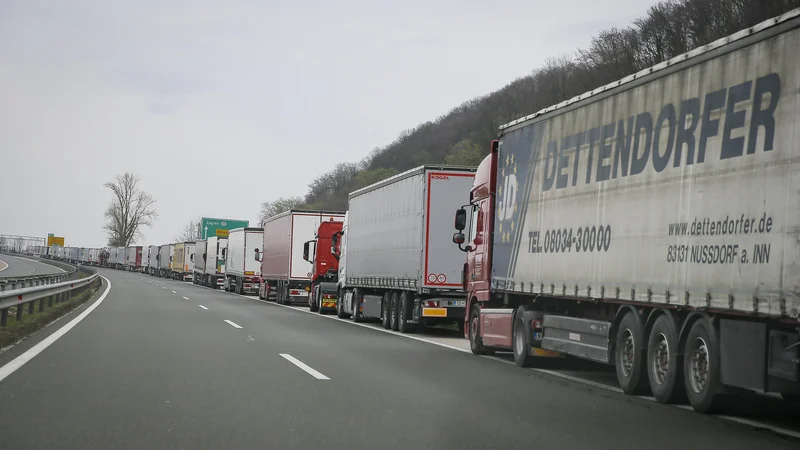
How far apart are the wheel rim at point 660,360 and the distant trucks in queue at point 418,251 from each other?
33.7ft

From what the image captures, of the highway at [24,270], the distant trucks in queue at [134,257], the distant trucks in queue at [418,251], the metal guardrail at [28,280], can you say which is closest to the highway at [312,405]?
the distant trucks in queue at [418,251]

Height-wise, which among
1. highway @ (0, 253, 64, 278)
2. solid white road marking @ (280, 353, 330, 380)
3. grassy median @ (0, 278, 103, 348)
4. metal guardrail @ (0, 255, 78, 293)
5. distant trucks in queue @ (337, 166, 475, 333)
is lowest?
highway @ (0, 253, 64, 278)

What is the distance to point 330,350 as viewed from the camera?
1486cm

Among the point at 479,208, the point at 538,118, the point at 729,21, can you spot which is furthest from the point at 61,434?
the point at 729,21

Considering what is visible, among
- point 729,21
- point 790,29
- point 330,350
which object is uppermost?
point 729,21

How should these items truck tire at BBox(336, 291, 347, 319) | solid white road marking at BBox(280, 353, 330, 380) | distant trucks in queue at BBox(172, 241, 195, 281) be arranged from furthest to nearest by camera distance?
distant trucks in queue at BBox(172, 241, 195, 281) < truck tire at BBox(336, 291, 347, 319) < solid white road marking at BBox(280, 353, 330, 380)

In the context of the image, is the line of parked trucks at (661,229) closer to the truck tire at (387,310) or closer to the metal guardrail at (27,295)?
the truck tire at (387,310)

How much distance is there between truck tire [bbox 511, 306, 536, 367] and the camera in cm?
1338

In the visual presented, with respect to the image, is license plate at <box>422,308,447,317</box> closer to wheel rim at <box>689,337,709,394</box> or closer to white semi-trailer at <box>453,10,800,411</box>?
white semi-trailer at <box>453,10,800,411</box>

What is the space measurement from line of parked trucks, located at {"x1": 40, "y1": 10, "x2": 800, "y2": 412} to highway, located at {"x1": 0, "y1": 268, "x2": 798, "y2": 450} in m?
0.61

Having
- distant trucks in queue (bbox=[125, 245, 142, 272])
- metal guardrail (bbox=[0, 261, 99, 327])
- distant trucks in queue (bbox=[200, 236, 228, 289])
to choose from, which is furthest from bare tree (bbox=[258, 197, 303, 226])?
metal guardrail (bbox=[0, 261, 99, 327])

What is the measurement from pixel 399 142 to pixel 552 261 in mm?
129658

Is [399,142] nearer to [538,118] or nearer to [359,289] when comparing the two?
[359,289]

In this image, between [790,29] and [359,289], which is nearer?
[790,29]
